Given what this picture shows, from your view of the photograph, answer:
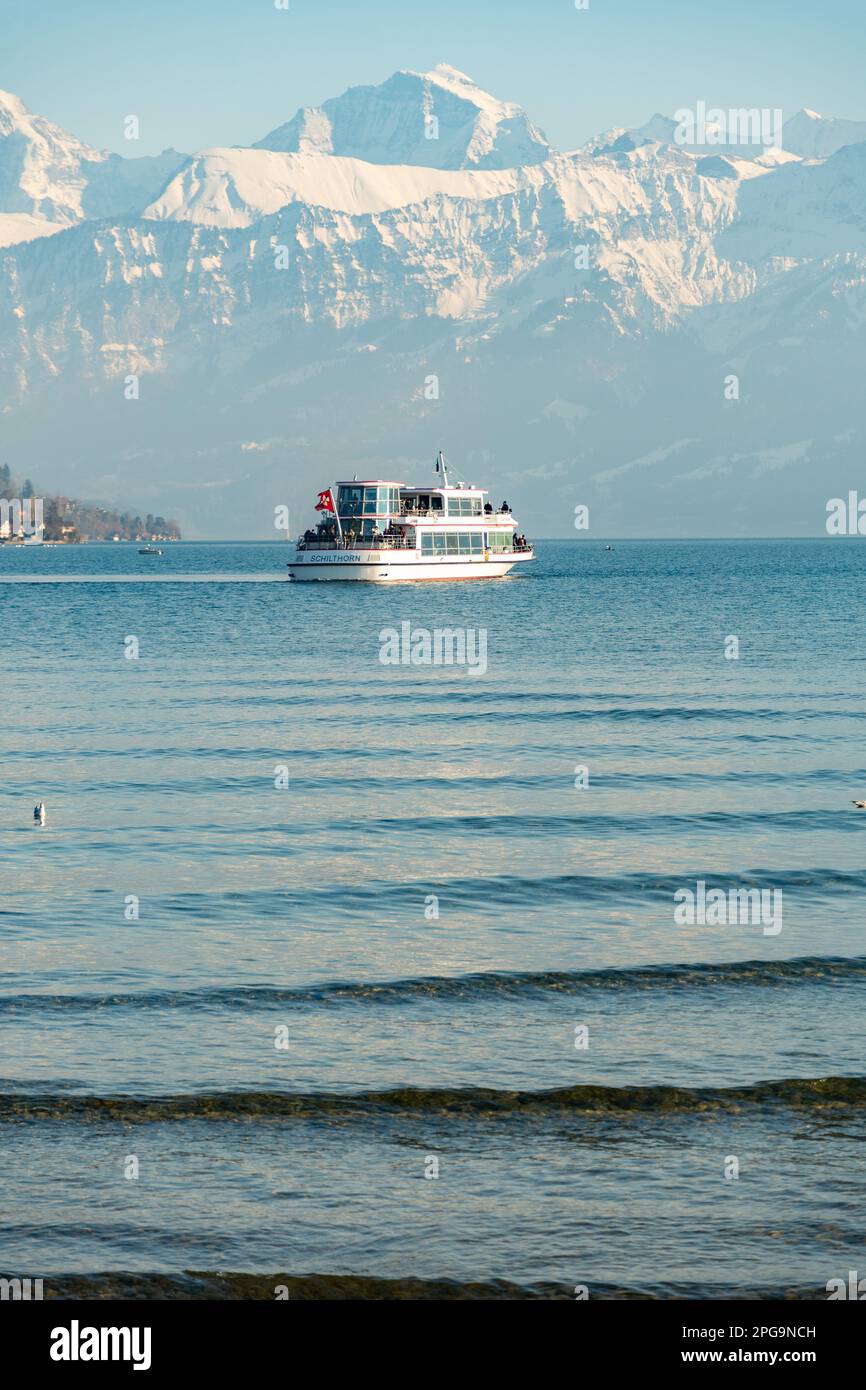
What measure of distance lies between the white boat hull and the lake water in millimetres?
129380

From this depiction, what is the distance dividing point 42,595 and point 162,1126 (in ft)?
561

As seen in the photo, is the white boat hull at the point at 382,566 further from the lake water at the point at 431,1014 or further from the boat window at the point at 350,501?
the lake water at the point at 431,1014

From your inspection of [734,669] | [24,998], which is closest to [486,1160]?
[24,998]

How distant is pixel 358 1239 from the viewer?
14.6 metres

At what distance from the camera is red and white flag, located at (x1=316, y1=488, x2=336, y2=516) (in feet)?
574

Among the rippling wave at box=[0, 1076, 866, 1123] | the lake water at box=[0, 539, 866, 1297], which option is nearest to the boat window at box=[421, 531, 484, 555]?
the lake water at box=[0, 539, 866, 1297]

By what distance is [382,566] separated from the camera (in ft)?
589
